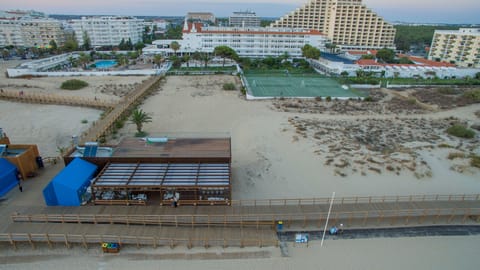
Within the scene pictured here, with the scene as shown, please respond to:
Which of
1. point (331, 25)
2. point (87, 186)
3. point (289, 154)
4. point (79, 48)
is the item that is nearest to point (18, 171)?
point (87, 186)

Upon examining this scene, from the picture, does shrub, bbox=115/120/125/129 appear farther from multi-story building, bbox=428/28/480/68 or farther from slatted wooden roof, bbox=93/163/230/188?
multi-story building, bbox=428/28/480/68

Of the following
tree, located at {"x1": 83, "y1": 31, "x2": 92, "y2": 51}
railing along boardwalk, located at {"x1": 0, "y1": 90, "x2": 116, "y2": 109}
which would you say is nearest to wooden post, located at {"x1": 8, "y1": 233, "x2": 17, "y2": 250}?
railing along boardwalk, located at {"x1": 0, "y1": 90, "x2": 116, "y2": 109}

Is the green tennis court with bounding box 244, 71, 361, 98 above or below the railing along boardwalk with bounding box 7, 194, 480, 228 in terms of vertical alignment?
above

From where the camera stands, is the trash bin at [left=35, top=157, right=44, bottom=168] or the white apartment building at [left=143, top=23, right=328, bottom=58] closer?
the trash bin at [left=35, top=157, right=44, bottom=168]

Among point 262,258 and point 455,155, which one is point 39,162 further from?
point 455,155

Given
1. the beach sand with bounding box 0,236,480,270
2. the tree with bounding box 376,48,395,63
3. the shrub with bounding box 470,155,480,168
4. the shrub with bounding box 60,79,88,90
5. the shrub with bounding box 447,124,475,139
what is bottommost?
the beach sand with bounding box 0,236,480,270

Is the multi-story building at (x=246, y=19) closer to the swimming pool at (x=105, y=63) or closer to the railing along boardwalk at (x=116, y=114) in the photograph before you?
the swimming pool at (x=105, y=63)

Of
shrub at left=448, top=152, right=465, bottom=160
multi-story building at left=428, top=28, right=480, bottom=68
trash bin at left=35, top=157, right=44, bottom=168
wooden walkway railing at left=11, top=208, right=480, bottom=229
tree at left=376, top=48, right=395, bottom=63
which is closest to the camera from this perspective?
wooden walkway railing at left=11, top=208, right=480, bottom=229
